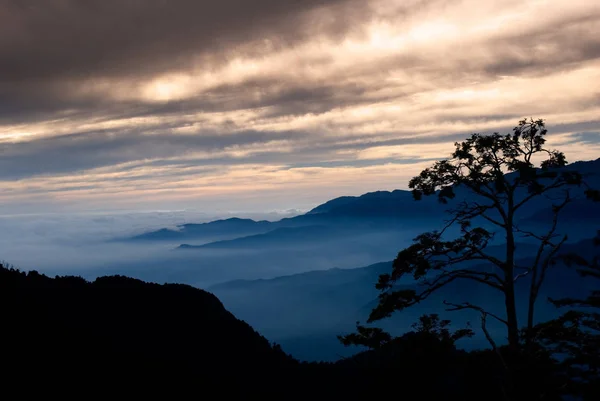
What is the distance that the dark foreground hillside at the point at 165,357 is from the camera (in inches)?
698

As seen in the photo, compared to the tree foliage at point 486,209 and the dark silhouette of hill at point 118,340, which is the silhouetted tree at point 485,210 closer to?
the tree foliage at point 486,209

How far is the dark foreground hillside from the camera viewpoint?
58.1 ft

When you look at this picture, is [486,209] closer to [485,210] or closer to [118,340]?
[485,210]

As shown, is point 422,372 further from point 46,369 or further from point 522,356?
point 46,369

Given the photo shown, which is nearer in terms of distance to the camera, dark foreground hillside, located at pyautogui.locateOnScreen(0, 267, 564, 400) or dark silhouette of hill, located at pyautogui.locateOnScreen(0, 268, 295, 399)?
dark silhouette of hill, located at pyautogui.locateOnScreen(0, 268, 295, 399)

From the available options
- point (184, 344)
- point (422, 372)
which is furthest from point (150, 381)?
point (422, 372)

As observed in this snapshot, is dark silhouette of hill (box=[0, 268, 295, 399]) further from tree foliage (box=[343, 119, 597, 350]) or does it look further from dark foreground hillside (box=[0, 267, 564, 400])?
tree foliage (box=[343, 119, 597, 350])

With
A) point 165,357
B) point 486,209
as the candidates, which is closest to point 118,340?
point 165,357

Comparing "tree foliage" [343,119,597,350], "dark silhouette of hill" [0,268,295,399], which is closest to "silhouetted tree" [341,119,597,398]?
"tree foliage" [343,119,597,350]

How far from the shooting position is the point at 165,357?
25.6 m

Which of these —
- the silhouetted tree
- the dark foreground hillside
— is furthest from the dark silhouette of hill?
the silhouetted tree

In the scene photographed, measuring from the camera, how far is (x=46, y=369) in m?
16.8

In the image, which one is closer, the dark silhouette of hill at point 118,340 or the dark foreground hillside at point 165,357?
the dark silhouette of hill at point 118,340

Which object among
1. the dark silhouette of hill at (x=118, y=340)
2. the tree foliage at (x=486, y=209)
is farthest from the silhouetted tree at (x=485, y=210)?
the dark silhouette of hill at (x=118, y=340)
